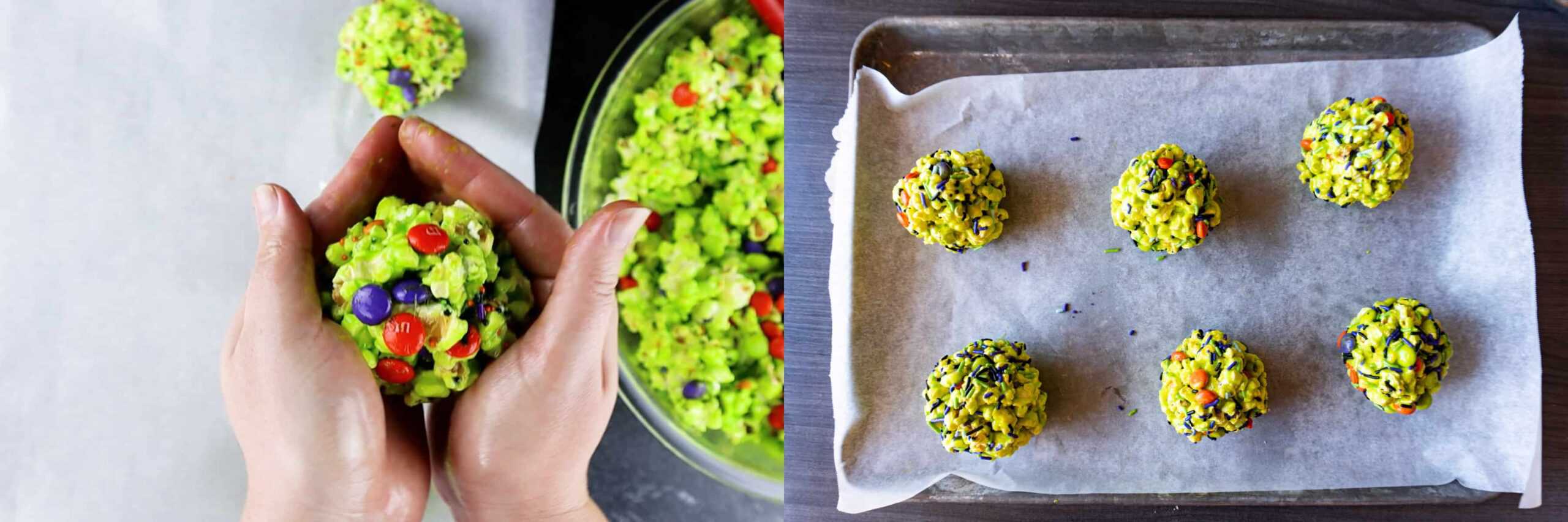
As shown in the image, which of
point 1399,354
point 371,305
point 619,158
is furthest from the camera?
point 619,158

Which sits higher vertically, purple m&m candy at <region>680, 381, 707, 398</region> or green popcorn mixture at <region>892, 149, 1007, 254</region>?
green popcorn mixture at <region>892, 149, 1007, 254</region>

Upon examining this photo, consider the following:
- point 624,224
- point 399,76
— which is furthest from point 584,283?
point 399,76

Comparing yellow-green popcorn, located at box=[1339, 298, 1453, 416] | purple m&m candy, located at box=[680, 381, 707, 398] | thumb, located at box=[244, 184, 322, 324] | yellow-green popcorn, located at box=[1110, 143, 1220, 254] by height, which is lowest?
purple m&m candy, located at box=[680, 381, 707, 398]

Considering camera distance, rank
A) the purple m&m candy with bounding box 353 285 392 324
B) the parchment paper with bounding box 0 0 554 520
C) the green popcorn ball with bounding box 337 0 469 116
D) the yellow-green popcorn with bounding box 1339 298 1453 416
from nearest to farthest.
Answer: the purple m&m candy with bounding box 353 285 392 324 < the yellow-green popcorn with bounding box 1339 298 1453 416 < the parchment paper with bounding box 0 0 554 520 < the green popcorn ball with bounding box 337 0 469 116

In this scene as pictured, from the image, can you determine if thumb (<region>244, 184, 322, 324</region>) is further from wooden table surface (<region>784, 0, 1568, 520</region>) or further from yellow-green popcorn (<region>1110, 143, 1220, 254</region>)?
yellow-green popcorn (<region>1110, 143, 1220, 254</region>)

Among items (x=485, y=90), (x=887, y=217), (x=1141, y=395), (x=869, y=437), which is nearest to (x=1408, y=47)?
(x=1141, y=395)

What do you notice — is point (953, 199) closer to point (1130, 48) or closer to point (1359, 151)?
point (1130, 48)

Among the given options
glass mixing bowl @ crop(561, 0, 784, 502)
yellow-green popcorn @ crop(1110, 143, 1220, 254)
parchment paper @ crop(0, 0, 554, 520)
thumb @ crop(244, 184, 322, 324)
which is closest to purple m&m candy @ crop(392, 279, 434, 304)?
thumb @ crop(244, 184, 322, 324)
